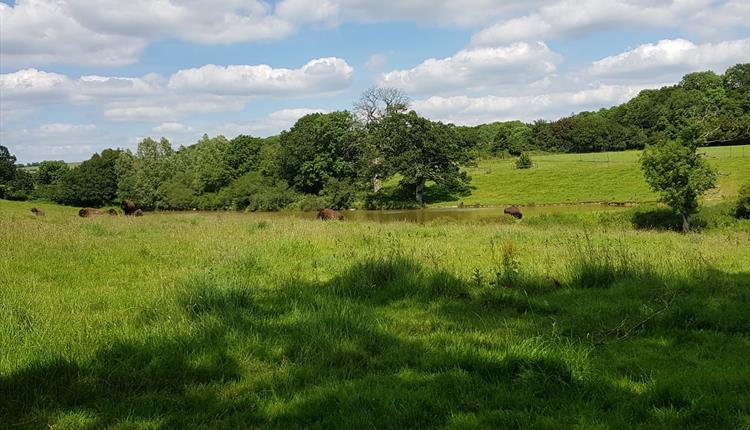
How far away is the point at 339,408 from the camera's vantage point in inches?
169

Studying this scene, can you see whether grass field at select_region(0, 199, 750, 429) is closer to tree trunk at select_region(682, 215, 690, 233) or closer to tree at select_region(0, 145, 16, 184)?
tree trunk at select_region(682, 215, 690, 233)

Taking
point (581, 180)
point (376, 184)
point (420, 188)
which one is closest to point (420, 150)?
point (420, 188)

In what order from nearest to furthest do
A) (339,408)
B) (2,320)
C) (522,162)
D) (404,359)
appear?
(339,408), (404,359), (2,320), (522,162)

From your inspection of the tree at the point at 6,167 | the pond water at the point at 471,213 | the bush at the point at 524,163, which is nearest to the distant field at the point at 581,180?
the bush at the point at 524,163

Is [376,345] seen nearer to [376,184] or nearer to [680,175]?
[680,175]

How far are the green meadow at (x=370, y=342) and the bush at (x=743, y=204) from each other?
25.0m

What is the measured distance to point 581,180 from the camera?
66562 millimetres

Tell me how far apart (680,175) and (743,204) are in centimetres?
526

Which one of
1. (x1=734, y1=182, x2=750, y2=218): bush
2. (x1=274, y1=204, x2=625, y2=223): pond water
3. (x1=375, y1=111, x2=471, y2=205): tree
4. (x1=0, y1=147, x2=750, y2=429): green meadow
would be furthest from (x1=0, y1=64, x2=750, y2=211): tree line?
(x1=0, y1=147, x2=750, y2=429): green meadow

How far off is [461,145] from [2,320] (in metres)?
66.5

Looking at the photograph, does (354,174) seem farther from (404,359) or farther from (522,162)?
(404,359)

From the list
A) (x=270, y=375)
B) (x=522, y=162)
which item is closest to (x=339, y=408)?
(x=270, y=375)

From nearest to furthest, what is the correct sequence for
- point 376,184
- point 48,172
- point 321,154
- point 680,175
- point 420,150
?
point 680,175 < point 420,150 < point 376,184 < point 321,154 < point 48,172

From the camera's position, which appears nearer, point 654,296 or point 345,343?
point 345,343
